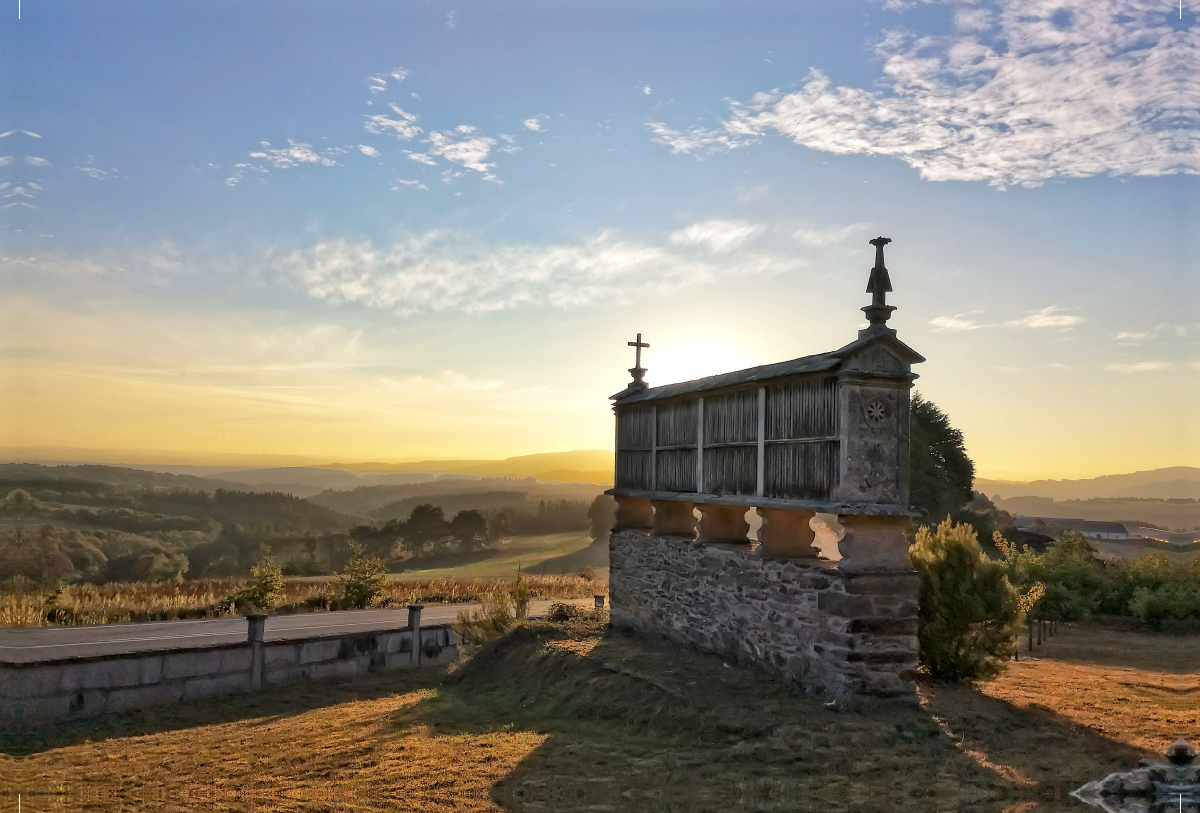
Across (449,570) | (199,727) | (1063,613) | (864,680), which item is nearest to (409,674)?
(199,727)

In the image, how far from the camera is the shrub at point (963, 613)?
1186cm

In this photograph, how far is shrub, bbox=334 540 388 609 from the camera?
26444mm

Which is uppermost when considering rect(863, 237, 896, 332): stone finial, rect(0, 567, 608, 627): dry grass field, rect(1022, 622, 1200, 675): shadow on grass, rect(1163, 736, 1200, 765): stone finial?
rect(863, 237, 896, 332): stone finial

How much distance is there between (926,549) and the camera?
1236cm

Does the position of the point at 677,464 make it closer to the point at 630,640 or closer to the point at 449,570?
the point at 630,640

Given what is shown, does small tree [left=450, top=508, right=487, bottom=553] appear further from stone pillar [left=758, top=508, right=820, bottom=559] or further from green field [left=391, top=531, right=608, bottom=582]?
stone pillar [left=758, top=508, right=820, bottom=559]

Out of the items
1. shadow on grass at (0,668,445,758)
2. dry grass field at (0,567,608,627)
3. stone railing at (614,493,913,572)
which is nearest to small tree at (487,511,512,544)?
dry grass field at (0,567,608,627)

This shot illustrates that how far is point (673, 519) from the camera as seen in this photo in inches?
649

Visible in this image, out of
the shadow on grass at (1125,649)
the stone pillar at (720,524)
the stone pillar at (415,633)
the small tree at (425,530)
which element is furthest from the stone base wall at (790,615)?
the small tree at (425,530)

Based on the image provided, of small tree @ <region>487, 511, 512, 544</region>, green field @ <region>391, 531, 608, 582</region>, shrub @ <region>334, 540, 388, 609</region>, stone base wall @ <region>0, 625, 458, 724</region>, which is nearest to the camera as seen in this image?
stone base wall @ <region>0, 625, 458, 724</region>

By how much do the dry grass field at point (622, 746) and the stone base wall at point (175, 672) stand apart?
20.2 inches

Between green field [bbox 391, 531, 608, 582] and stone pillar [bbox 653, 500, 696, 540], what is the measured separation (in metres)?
34.8

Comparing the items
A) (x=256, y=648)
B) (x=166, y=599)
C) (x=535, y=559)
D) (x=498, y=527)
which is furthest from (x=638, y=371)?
(x=498, y=527)

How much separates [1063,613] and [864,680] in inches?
594
